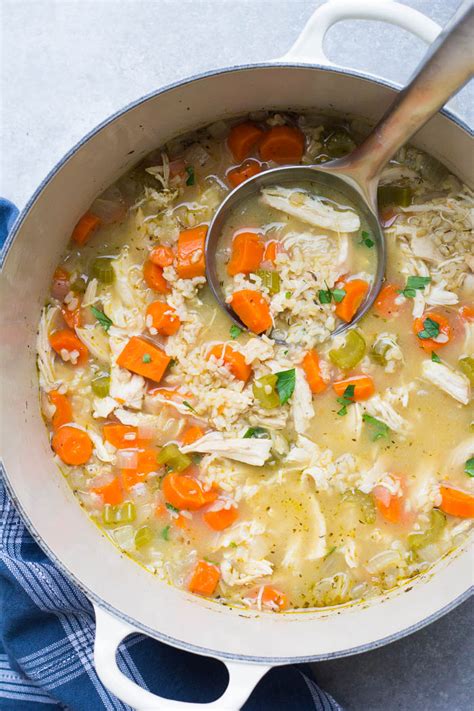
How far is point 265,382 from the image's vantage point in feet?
10.8

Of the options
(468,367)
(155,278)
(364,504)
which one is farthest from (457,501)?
(155,278)

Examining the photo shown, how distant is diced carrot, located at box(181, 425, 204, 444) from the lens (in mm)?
3344

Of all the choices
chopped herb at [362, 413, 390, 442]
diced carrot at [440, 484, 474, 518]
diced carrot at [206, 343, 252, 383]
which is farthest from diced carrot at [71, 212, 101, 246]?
diced carrot at [440, 484, 474, 518]

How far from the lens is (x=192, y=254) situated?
3264 mm

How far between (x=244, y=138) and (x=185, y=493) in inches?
58.7

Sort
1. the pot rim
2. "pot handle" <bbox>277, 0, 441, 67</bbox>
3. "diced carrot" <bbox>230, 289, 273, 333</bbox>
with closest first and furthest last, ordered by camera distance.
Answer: "pot handle" <bbox>277, 0, 441, 67</bbox>
the pot rim
"diced carrot" <bbox>230, 289, 273, 333</bbox>

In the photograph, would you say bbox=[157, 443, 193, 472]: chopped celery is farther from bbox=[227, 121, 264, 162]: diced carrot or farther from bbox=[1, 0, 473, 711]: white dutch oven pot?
bbox=[227, 121, 264, 162]: diced carrot

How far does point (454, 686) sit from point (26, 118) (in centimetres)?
308

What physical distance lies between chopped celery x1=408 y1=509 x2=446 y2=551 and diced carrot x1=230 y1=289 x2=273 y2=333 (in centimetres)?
105

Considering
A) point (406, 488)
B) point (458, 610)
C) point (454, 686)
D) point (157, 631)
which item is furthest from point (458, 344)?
point (157, 631)

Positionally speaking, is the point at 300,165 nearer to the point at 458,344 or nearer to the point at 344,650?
the point at 458,344

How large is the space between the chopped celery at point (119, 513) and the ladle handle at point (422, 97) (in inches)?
63.3

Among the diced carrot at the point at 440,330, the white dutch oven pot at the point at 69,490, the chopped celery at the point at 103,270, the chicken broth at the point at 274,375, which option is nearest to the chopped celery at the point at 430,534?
the chicken broth at the point at 274,375

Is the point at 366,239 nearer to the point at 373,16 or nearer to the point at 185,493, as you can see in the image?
the point at 373,16
